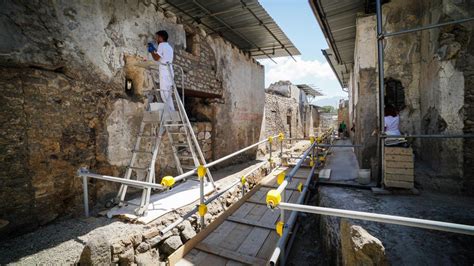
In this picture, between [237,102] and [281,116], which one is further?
[281,116]

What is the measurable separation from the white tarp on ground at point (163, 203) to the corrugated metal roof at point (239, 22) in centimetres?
425

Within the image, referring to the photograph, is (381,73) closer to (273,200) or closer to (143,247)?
(273,200)

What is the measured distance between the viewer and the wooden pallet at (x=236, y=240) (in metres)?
2.56

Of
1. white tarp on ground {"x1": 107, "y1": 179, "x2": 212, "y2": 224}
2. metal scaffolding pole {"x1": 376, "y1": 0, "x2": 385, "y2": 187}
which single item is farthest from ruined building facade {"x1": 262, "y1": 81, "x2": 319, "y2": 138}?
metal scaffolding pole {"x1": 376, "y1": 0, "x2": 385, "y2": 187}

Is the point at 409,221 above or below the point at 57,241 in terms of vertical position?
above

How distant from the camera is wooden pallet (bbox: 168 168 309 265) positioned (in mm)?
2564

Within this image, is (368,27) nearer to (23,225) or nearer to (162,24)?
(162,24)

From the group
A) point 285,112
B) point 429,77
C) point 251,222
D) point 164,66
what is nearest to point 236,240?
point 251,222

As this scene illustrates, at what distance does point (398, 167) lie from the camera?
3.42 metres

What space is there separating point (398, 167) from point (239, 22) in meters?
5.28

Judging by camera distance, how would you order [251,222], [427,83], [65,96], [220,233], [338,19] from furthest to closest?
[338,19]
[427,83]
[65,96]
[251,222]
[220,233]

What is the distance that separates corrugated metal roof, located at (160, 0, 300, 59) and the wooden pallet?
460 cm

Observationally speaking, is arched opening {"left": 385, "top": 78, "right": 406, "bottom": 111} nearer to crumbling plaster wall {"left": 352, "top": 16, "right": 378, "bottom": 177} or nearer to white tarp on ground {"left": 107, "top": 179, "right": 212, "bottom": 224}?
crumbling plaster wall {"left": 352, "top": 16, "right": 378, "bottom": 177}

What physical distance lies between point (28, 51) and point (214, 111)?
180 inches
